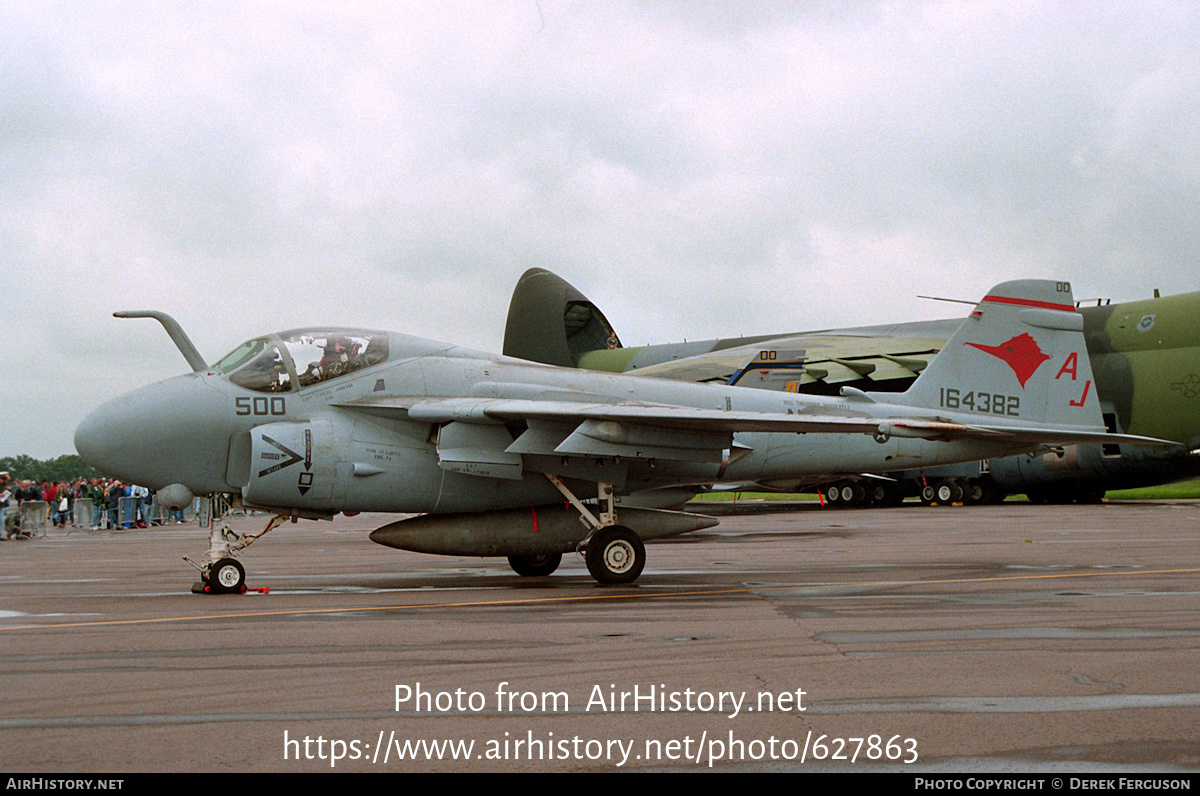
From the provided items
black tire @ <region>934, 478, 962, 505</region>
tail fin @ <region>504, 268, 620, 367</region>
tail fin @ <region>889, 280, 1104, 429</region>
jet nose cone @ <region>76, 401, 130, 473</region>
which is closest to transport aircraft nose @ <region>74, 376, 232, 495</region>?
jet nose cone @ <region>76, 401, 130, 473</region>

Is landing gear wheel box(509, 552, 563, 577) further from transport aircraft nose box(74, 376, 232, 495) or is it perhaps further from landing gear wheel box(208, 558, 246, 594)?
transport aircraft nose box(74, 376, 232, 495)

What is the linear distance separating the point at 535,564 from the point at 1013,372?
23.2 ft

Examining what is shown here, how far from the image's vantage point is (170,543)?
23.8m

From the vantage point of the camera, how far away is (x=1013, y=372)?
45.6 ft

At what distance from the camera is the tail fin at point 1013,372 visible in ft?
45.1

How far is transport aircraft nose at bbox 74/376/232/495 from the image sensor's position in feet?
34.2

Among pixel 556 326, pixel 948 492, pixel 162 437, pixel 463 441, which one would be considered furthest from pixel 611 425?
pixel 556 326

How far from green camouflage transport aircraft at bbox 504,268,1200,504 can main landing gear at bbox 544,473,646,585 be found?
10622 millimetres

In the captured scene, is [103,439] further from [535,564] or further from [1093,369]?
[1093,369]

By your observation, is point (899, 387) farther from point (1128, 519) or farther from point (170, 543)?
point (170, 543)

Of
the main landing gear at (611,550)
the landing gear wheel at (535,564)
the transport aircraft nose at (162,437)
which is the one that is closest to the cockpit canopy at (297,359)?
the transport aircraft nose at (162,437)
